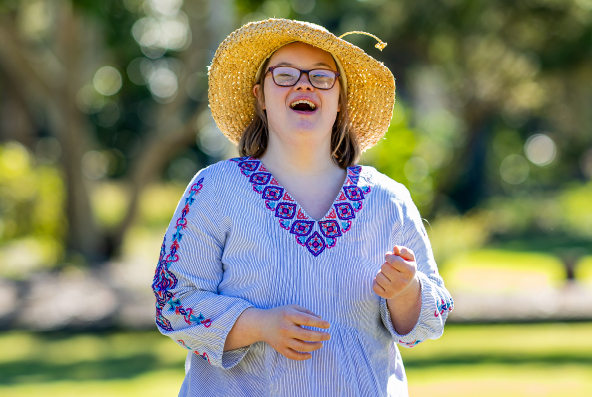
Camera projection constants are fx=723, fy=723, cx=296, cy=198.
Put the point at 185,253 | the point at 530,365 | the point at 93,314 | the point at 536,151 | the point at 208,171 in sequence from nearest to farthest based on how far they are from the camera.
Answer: the point at 185,253
the point at 208,171
the point at 530,365
the point at 93,314
the point at 536,151

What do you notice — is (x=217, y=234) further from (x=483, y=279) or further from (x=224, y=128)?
(x=483, y=279)

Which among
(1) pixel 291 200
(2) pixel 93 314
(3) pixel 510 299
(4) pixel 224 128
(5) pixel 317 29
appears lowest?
(2) pixel 93 314

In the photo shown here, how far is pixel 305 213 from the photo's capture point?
2049 mm

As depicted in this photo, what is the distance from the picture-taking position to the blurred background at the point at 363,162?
7.43 meters

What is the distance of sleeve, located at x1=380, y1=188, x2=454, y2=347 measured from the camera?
6.64 ft

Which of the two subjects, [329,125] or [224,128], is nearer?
[329,125]

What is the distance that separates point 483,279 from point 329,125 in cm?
1190

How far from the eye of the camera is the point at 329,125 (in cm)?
219

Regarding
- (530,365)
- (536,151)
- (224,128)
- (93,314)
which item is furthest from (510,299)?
(536,151)

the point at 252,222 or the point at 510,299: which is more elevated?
the point at 252,222

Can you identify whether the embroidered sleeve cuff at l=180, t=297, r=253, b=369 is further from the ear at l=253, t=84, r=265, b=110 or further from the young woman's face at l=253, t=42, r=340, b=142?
the ear at l=253, t=84, r=265, b=110

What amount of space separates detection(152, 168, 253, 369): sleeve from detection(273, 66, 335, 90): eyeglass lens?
1.27 ft

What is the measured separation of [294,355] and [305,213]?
405 mm

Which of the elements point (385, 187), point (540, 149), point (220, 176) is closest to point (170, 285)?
point (220, 176)
